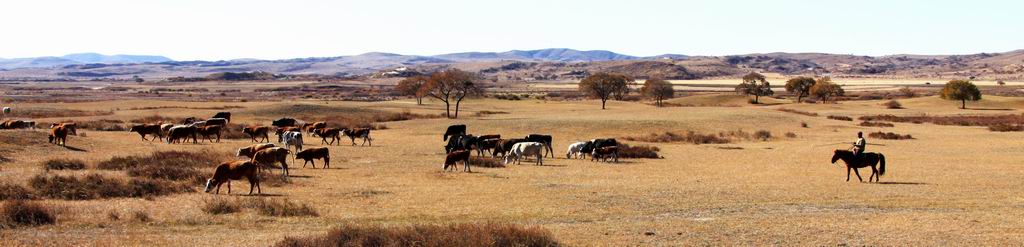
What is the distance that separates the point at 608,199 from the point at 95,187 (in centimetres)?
1327

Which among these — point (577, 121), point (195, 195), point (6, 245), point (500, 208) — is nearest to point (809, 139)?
point (577, 121)

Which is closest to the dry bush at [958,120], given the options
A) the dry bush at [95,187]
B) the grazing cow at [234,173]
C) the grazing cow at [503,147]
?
the grazing cow at [503,147]

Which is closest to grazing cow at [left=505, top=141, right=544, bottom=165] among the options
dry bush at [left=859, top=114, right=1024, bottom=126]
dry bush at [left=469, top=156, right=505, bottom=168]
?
dry bush at [left=469, top=156, right=505, bottom=168]

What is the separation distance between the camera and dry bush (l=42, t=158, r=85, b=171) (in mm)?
27612

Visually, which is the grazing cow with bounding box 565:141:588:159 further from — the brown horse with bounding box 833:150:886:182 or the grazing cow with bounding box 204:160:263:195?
the grazing cow with bounding box 204:160:263:195

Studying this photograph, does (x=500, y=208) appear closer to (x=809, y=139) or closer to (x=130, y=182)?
(x=130, y=182)

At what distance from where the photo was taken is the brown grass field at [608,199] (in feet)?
53.9

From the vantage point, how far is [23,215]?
17109mm

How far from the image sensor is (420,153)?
1516 inches

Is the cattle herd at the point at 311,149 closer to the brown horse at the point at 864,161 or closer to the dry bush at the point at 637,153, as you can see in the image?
the dry bush at the point at 637,153

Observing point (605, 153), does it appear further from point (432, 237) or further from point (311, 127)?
point (311, 127)

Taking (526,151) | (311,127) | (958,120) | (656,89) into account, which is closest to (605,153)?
(526,151)

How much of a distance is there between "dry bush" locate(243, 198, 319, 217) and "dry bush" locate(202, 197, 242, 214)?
14.9 inches

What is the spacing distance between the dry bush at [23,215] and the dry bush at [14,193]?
2.98 metres
